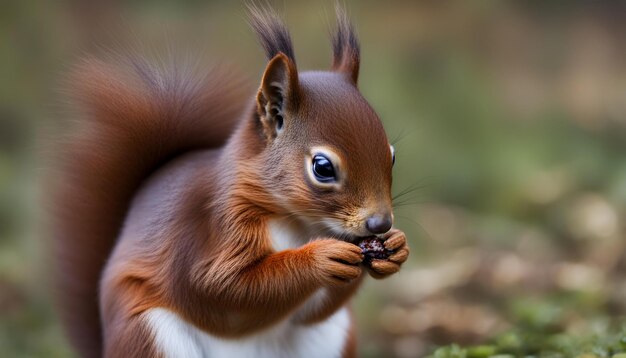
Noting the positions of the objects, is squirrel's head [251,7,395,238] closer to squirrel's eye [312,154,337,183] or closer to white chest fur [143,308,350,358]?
squirrel's eye [312,154,337,183]

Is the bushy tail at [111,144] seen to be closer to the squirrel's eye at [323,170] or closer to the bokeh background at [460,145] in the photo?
the squirrel's eye at [323,170]

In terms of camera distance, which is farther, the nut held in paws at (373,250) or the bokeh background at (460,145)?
the bokeh background at (460,145)

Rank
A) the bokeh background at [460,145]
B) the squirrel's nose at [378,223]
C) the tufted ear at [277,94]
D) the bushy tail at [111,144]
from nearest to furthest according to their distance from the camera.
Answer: the squirrel's nose at [378,223]
the tufted ear at [277,94]
the bushy tail at [111,144]
the bokeh background at [460,145]

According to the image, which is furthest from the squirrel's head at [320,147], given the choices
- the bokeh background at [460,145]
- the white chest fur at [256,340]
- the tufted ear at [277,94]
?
the bokeh background at [460,145]

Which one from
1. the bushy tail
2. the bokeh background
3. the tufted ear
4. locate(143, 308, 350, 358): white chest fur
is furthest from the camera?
the bokeh background

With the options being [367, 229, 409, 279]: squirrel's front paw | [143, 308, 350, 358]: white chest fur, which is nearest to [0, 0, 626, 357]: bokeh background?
[143, 308, 350, 358]: white chest fur

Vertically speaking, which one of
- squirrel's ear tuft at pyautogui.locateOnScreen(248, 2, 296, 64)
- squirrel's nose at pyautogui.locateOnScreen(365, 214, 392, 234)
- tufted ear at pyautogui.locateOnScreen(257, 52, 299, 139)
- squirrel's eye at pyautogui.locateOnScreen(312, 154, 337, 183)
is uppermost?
squirrel's ear tuft at pyautogui.locateOnScreen(248, 2, 296, 64)

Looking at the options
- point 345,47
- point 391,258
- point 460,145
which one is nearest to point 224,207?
point 391,258
